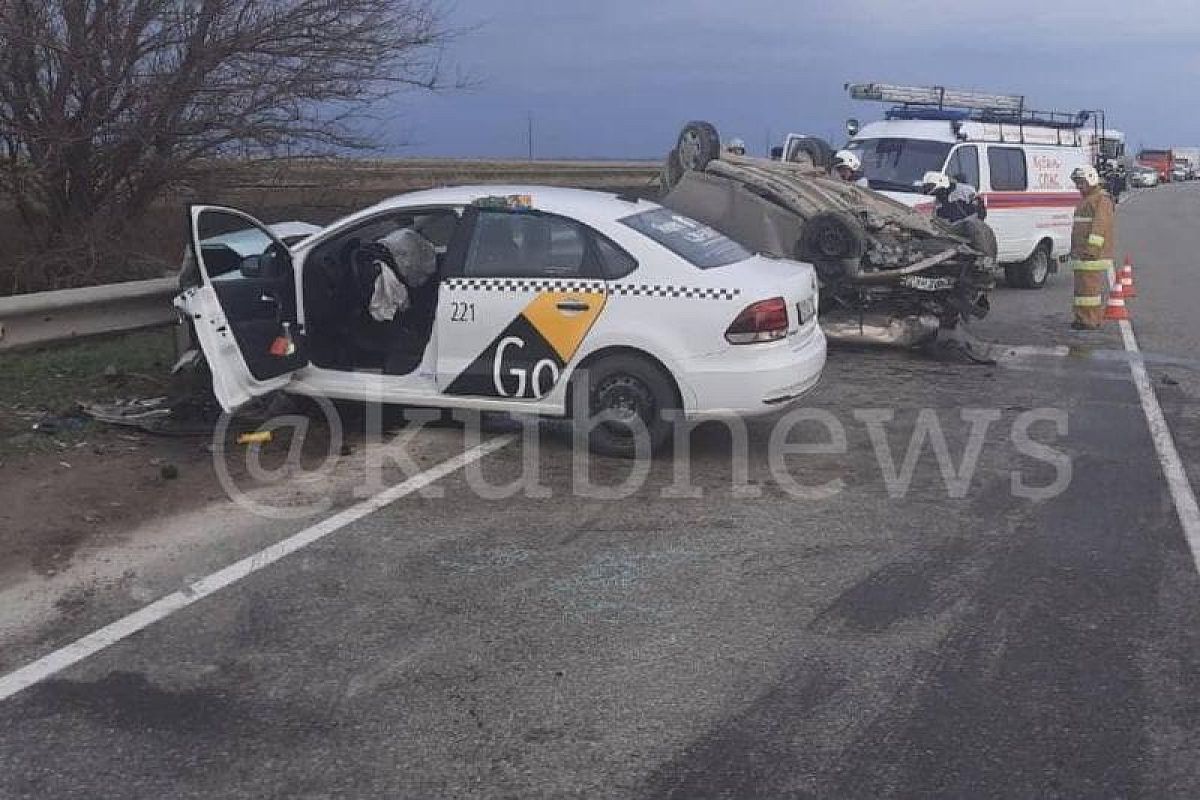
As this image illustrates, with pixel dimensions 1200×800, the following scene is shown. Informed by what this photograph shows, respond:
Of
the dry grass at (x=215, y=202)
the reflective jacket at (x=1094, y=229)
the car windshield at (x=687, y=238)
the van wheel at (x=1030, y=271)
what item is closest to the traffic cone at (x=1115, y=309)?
the reflective jacket at (x=1094, y=229)

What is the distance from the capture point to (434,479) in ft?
22.4

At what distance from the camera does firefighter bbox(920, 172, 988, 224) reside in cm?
1402

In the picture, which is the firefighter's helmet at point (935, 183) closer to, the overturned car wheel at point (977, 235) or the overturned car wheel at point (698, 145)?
the overturned car wheel at point (977, 235)

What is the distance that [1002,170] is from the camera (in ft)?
52.9

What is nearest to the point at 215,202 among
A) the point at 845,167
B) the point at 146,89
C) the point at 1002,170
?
the point at 146,89

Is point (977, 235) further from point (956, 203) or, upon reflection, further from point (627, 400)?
point (627, 400)

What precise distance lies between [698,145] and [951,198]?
3391mm

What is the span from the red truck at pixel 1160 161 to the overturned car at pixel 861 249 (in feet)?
236

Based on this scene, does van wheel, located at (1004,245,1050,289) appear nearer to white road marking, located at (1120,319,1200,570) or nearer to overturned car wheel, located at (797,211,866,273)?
white road marking, located at (1120,319,1200,570)

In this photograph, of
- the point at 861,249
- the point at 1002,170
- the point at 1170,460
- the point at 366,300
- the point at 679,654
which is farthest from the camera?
the point at 1002,170

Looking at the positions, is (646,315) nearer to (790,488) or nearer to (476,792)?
(790,488)

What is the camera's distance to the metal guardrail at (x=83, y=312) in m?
8.40

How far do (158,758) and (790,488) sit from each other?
12.9 feet

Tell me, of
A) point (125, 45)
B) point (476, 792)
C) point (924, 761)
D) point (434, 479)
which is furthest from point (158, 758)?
point (125, 45)
